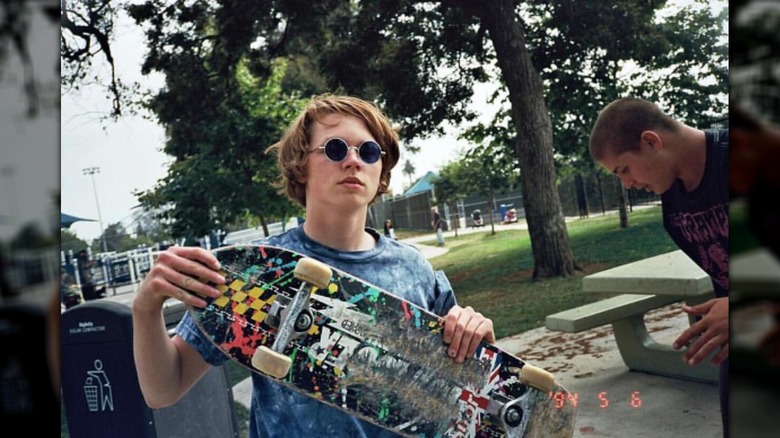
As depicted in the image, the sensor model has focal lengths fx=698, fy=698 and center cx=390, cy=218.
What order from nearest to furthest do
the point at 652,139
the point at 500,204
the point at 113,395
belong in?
the point at 652,139
the point at 500,204
the point at 113,395

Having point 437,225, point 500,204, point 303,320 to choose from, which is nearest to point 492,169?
point 500,204

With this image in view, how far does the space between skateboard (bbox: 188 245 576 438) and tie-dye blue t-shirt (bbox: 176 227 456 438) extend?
3 cm

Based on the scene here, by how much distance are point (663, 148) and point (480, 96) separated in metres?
0.47

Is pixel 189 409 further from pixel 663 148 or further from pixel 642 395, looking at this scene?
pixel 663 148

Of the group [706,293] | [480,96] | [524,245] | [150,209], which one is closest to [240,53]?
[150,209]

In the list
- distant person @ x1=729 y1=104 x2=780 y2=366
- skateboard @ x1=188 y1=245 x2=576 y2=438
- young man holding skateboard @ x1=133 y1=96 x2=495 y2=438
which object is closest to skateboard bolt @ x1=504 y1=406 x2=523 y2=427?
skateboard @ x1=188 y1=245 x2=576 y2=438

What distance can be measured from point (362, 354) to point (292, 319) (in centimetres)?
16

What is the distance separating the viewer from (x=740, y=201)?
78 centimetres

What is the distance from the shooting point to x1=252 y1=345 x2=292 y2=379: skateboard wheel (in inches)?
55.1

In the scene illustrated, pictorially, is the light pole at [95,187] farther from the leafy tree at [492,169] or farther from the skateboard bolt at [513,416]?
the skateboard bolt at [513,416]

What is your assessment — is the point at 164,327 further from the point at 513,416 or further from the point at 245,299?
the point at 513,416

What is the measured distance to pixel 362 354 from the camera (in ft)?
4.82

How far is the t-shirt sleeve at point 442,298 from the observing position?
4.97ft

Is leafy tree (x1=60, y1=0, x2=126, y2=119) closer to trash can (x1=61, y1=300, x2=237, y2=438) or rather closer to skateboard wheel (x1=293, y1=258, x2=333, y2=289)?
trash can (x1=61, y1=300, x2=237, y2=438)
